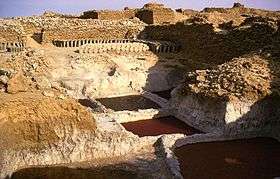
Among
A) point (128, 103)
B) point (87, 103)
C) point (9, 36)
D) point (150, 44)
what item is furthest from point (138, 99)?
point (9, 36)

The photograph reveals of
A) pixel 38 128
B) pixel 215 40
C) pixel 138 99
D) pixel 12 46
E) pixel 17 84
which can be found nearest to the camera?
pixel 38 128

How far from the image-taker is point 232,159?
39.0ft

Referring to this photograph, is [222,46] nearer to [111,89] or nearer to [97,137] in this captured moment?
[111,89]

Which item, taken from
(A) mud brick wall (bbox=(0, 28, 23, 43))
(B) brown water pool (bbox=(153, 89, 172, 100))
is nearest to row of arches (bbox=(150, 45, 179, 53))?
(B) brown water pool (bbox=(153, 89, 172, 100))

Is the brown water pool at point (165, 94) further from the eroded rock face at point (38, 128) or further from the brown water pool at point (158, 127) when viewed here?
the eroded rock face at point (38, 128)

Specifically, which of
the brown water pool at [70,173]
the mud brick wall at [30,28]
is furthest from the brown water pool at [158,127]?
the mud brick wall at [30,28]

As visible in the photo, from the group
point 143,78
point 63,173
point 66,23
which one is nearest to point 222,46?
point 143,78

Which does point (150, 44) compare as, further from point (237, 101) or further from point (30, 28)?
point (237, 101)

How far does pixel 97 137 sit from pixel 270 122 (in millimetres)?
5948

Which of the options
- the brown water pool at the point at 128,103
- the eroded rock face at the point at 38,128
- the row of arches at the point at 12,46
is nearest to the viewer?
the eroded rock face at the point at 38,128

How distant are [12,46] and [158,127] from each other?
31.8 feet

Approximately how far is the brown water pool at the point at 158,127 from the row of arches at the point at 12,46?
8024 mm

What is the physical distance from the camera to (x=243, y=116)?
44.7ft

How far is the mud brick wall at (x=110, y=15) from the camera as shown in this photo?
84.7 ft
